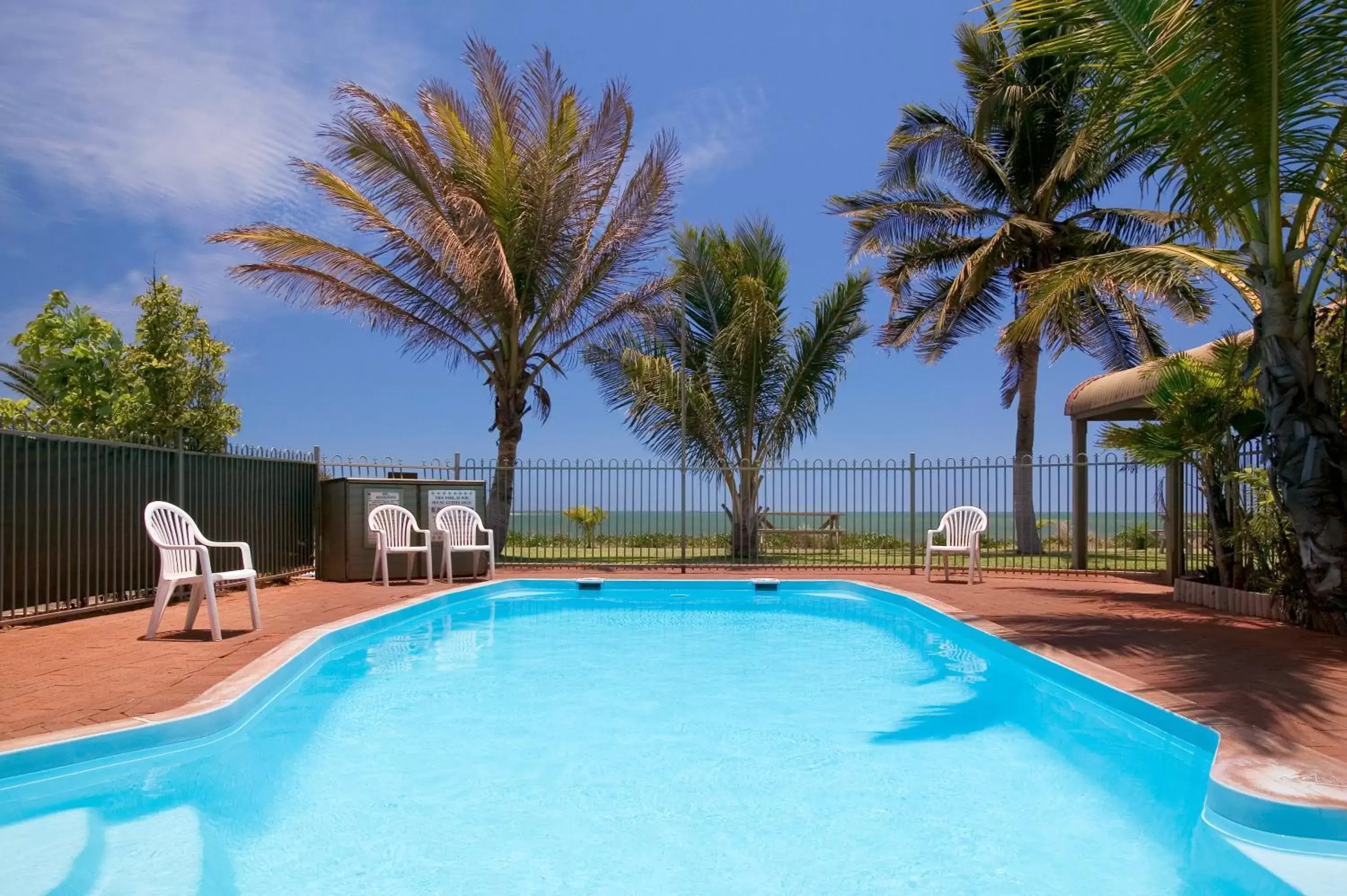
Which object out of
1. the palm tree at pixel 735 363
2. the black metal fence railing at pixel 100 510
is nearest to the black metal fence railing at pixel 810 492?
the palm tree at pixel 735 363

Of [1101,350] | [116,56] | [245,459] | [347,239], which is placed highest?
[116,56]

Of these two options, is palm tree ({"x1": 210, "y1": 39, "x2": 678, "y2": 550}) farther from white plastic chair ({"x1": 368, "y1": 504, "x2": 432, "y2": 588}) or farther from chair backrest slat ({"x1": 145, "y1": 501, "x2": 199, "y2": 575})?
chair backrest slat ({"x1": 145, "y1": 501, "x2": 199, "y2": 575})

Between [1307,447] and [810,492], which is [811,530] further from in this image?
[1307,447]

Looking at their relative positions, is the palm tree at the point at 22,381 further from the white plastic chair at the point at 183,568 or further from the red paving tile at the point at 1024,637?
the white plastic chair at the point at 183,568

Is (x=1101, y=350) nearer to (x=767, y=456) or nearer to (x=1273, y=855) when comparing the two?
(x=767, y=456)

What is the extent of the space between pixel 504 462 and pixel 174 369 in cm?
672

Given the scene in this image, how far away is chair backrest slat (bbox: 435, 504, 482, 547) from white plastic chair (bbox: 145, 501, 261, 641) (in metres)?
3.87

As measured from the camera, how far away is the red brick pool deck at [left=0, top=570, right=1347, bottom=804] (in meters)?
3.69

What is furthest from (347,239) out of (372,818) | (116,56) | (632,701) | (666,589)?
(372,818)

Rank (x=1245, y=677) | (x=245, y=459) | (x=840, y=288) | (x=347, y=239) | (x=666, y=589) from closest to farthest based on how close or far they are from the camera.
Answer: (x=1245, y=677) → (x=245, y=459) → (x=666, y=589) → (x=347, y=239) → (x=840, y=288)

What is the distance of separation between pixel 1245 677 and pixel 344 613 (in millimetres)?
6656

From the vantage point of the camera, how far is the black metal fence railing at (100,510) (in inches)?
257

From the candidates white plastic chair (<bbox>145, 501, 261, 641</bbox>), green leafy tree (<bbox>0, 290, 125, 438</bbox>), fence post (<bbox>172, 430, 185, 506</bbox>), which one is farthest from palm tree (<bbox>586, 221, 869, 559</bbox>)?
green leafy tree (<bbox>0, 290, 125, 438</bbox>)

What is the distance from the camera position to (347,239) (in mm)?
13328
